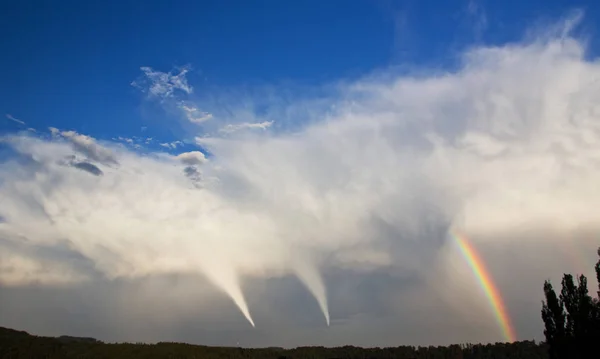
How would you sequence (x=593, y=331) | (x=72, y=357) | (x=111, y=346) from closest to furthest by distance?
(x=593, y=331), (x=72, y=357), (x=111, y=346)

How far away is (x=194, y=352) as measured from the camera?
19812 centimetres

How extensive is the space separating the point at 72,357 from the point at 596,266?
16662cm

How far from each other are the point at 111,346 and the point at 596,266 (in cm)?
17175

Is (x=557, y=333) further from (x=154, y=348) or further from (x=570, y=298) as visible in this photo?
(x=154, y=348)

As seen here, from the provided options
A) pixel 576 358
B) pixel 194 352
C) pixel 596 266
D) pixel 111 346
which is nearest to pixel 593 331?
pixel 576 358

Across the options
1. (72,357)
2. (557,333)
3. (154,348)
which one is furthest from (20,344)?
(557,333)

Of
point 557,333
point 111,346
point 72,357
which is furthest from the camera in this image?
point 111,346

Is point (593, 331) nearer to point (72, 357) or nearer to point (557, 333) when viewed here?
point (557, 333)

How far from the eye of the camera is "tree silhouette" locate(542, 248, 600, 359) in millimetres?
82312

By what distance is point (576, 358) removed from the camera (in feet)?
274

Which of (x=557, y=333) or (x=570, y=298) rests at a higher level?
(x=570, y=298)

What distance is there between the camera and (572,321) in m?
90.3

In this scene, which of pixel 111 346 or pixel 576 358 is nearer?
pixel 576 358

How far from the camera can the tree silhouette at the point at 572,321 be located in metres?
82.3
